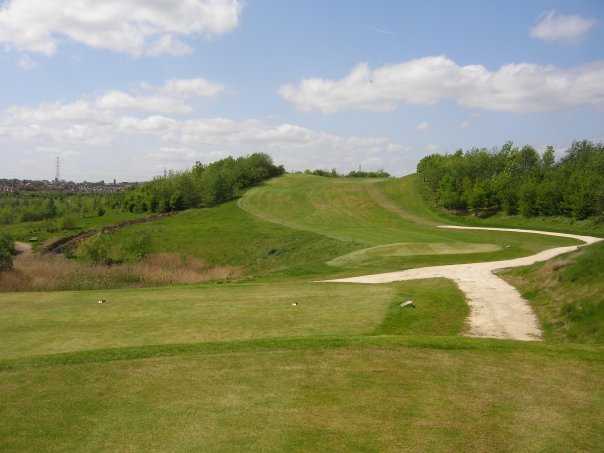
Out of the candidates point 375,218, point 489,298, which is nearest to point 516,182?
point 375,218

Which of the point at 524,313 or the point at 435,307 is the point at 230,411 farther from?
the point at 524,313

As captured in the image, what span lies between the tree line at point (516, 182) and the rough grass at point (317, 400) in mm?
46627

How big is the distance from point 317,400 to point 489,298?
1226 cm

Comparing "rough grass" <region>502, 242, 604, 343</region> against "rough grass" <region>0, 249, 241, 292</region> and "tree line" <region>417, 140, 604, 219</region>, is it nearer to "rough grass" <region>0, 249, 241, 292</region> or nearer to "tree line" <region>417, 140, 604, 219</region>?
"rough grass" <region>0, 249, 241, 292</region>

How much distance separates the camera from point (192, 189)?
97.5m

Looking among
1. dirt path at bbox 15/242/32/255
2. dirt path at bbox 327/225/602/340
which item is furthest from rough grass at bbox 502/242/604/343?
dirt path at bbox 15/242/32/255

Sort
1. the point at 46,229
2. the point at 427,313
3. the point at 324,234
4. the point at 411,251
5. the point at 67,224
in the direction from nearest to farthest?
1. the point at 427,313
2. the point at 411,251
3. the point at 324,234
4. the point at 46,229
5. the point at 67,224

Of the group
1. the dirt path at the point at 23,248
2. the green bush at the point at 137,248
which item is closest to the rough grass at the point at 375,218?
the green bush at the point at 137,248

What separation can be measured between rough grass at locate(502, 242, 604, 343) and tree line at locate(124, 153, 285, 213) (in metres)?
79.1

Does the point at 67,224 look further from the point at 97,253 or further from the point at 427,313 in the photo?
the point at 427,313

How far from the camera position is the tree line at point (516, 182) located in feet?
177

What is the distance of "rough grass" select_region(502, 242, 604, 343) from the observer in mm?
13914

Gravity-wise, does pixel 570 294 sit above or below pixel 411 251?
above

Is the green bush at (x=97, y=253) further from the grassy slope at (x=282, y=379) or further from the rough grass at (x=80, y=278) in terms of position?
the grassy slope at (x=282, y=379)
